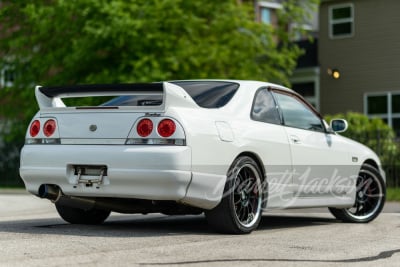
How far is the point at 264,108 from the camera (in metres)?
8.58

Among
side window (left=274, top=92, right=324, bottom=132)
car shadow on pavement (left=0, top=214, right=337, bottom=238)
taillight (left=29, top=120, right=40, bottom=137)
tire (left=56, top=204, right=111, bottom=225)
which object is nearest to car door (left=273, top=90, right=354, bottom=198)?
side window (left=274, top=92, right=324, bottom=132)

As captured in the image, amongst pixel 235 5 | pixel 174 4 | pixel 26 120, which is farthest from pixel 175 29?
pixel 26 120

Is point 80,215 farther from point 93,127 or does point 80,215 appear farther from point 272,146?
point 272,146

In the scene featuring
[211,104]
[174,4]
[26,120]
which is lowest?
[26,120]

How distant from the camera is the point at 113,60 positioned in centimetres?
2436

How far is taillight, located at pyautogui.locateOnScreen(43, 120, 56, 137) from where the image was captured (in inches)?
313

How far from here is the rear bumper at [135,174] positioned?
7250 millimetres

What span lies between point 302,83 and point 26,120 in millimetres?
11572

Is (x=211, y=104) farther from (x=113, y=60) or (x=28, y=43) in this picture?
(x=28, y=43)

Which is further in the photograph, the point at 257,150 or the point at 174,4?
the point at 174,4

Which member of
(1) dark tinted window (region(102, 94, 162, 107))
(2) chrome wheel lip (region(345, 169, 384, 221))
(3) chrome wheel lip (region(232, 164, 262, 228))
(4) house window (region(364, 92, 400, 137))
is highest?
(1) dark tinted window (region(102, 94, 162, 107))

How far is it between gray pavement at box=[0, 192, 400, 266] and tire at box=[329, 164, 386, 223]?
0.52 ft

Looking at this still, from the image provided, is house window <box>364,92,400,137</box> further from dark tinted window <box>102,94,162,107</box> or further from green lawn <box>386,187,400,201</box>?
dark tinted window <box>102,94,162,107</box>

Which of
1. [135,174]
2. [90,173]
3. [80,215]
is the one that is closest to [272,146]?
[135,174]
